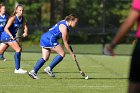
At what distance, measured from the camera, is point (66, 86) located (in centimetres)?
1056

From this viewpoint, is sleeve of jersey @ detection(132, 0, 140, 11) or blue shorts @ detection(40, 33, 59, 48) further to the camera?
blue shorts @ detection(40, 33, 59, 48)

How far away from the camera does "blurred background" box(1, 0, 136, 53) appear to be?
23.6m

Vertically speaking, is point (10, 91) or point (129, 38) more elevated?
point (10, 91)

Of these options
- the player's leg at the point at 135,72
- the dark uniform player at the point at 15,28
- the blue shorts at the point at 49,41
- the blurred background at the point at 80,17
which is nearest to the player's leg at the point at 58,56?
the blue shorts at the point at 49,41

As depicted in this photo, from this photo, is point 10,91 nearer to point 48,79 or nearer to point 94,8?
point 48,79

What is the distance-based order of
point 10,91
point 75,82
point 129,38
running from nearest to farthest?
1. point 10,91
2. point 75,82
3. point 129,38

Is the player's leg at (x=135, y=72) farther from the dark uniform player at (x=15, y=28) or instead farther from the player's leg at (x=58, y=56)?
the dark uniform player at (x=15, y=28)

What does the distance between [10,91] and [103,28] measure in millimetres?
14260

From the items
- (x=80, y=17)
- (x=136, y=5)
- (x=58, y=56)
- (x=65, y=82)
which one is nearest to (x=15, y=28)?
(x=58, y=56)

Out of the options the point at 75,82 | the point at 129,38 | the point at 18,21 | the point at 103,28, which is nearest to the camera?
the point at 75,82

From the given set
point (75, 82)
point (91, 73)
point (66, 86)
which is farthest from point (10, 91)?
point (91, 73)

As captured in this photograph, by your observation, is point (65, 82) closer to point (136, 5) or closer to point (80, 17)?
point (136, 5)

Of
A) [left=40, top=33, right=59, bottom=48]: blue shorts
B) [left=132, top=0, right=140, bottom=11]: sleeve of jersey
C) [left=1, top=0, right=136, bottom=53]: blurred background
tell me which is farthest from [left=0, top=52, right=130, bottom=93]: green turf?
[left=1, top=0, right=136, bottom=53]: blurred background

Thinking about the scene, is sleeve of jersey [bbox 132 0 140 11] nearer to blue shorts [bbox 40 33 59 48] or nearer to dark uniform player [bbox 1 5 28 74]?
blue shorts [bbox 40 33 59 48]
